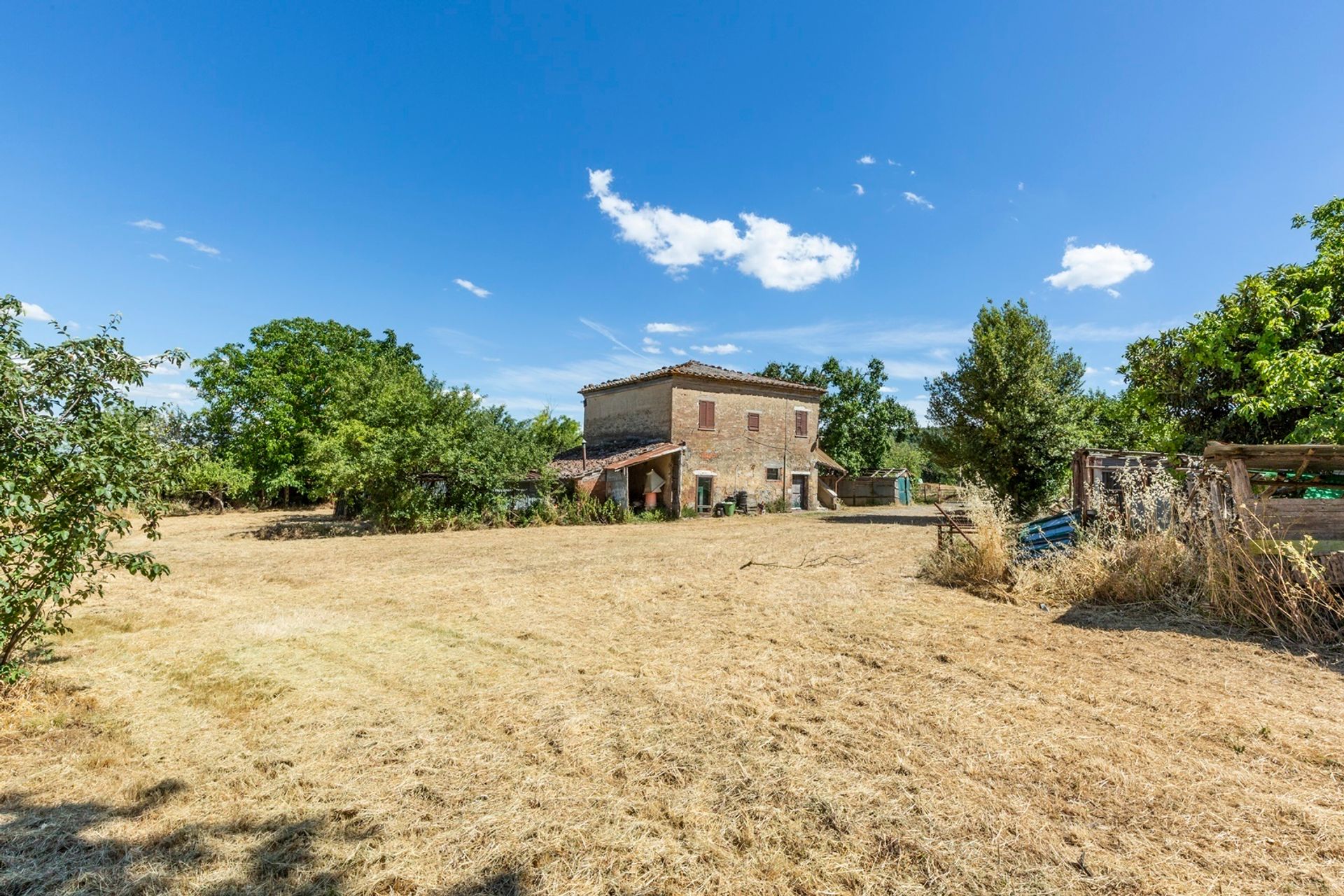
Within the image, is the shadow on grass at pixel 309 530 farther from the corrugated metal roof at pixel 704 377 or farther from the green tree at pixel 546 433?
the corrugated metal roof at pixel 704 377

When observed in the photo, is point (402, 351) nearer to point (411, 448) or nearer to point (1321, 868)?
point (411, 448)

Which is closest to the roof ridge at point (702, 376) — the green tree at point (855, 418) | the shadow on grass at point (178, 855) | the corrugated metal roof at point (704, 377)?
the corrugated metal roof at point (704, 377)

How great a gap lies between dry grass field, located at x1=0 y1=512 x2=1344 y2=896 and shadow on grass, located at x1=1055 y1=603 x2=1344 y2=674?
0.07 metres

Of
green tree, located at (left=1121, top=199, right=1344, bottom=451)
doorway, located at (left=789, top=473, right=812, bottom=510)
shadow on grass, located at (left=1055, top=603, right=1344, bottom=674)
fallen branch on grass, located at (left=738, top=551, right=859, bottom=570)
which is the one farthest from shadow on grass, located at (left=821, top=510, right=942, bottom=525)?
shadow on grass, located at (left=1055, top=603, right=1344, bottom=674)

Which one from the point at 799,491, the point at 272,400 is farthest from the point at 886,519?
the point at 272,400

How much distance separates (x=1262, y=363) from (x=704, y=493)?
58.9ft

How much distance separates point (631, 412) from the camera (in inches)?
1065

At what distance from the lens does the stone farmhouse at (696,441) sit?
24.6m

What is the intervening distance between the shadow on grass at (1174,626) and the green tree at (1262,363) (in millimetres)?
6763

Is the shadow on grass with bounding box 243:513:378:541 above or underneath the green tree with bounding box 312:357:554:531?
underneath

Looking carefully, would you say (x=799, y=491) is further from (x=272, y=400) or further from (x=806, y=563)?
(x=272, y=400)

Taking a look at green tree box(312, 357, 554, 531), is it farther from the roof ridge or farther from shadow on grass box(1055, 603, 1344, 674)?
shadow on grass box(1055, 603, 1344, 674)

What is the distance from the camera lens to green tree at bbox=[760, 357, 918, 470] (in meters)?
40.0

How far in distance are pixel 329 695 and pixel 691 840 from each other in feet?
11.1
